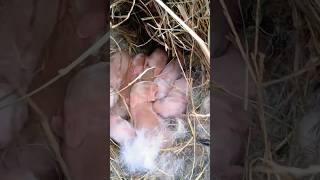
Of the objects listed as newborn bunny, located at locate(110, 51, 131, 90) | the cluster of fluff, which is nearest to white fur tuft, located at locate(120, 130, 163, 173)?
the cluster of fluff

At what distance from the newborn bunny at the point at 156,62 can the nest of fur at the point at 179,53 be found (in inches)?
0.5

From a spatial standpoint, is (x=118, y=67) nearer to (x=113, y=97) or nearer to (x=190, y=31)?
(x=113, y=97)

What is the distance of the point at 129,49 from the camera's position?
1.05m

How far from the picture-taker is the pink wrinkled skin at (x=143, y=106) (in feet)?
3.44

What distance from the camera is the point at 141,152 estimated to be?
3.43 ft

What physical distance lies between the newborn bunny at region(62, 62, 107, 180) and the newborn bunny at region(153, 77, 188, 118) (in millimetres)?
118

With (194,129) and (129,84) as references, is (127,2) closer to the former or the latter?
(129,84)

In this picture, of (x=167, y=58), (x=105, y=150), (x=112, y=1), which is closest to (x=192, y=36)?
(x=167, y=58)

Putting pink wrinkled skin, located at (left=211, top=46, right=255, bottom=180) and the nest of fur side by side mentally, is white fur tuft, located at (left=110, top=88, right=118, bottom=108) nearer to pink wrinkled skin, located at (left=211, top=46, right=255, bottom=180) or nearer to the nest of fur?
the nest of fur

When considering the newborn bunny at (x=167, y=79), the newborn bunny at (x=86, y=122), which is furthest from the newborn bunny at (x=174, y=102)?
the newborn bunny at (x=86, y=122)

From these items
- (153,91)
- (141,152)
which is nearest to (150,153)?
(141,152)

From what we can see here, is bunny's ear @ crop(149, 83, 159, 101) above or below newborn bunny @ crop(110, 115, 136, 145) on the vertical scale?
above

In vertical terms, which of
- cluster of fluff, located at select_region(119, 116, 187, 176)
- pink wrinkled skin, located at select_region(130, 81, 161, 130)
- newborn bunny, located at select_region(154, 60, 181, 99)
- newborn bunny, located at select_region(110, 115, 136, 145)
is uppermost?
newborn bunny, located at select_region(154, 60, 181, 99)

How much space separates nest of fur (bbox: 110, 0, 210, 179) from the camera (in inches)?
41.0
